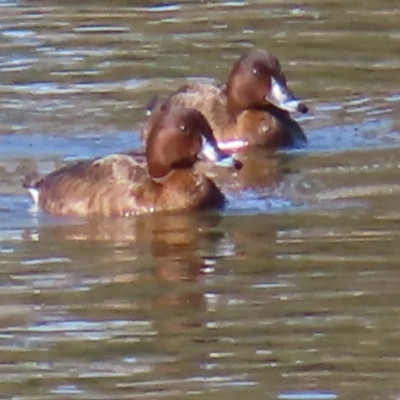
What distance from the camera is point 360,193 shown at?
1269cm

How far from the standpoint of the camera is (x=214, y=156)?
12.6m

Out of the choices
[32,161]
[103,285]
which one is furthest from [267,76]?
[103,285]

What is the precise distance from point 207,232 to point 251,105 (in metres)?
3.67

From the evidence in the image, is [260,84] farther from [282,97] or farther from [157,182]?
[157,182]

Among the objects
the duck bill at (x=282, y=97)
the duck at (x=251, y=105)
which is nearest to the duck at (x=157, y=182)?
the duck at (x=251, y=105)

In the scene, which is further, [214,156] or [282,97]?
[282,97]

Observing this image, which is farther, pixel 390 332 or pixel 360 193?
pixel 360 193

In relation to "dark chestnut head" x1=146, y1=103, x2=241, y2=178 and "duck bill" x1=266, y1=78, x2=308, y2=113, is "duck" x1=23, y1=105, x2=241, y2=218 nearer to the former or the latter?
"dark chestnut head" x1=146, y1=103, x2=241, y2=178

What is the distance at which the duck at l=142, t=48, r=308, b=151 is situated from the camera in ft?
49.0

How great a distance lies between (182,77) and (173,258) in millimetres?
5974

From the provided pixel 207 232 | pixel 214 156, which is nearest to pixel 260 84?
pixel 214 156

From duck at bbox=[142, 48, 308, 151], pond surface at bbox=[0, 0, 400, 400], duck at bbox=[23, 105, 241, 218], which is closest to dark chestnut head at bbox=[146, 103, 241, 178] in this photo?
duck at bbox=[23, 105, 241, 218]

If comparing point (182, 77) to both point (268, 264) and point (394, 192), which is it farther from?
point (268, 264)

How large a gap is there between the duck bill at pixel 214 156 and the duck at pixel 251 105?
1.97m
